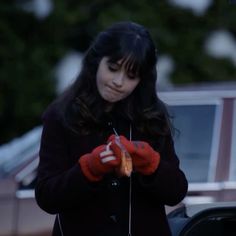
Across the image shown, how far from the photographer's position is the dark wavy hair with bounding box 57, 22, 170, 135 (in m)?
3.05

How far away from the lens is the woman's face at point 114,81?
3.03 metres

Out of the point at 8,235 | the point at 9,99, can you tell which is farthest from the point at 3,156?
the point at 9,99

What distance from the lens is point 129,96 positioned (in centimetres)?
314

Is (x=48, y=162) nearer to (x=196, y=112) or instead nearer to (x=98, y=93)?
(x=98, y=93)

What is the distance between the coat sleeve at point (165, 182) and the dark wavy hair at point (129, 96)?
4.1 inches

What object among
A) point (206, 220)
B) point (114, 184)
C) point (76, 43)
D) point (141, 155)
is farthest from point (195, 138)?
point (76, 43)

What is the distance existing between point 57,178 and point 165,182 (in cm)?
31

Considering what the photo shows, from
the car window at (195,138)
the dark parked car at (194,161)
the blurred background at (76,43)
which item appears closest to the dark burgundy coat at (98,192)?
the dark parked car at (194,161)

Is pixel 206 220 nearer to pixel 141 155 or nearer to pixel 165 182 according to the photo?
pixel 165 182

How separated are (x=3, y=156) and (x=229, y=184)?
166 centimetres

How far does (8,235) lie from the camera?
17.4 feet

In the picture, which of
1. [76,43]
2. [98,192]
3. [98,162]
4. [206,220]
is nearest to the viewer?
[98,162]

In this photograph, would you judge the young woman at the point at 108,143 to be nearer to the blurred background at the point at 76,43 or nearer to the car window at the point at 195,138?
the car window at the point at 195,138

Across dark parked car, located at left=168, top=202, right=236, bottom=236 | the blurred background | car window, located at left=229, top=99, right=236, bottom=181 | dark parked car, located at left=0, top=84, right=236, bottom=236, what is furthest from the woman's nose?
the blurred background
